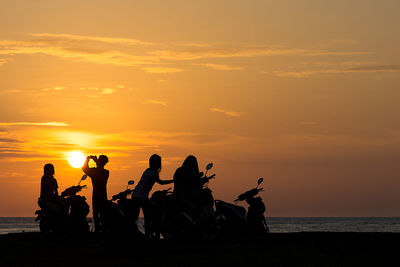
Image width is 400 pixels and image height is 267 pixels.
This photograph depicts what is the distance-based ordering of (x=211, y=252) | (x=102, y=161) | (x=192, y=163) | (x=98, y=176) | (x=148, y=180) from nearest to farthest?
(x=211, y=252)
(x=148, y=180)
(x=192, y=163)
(x=98, y=176)
(x=102, y=161)

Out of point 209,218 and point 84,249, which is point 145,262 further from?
point 209,218

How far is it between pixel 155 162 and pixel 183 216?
2.42 meters

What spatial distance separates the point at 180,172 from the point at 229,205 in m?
2.89

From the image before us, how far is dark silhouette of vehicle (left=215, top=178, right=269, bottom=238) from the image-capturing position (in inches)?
866

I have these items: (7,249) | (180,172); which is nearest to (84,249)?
(7,249)

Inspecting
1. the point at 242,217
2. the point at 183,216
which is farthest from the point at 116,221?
the point at 242,217

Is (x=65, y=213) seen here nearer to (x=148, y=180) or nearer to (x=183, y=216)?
(x=183, y=216)

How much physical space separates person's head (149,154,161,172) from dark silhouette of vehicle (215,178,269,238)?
3.47m

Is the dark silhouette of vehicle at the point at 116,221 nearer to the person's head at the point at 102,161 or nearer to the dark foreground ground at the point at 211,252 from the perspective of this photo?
the dark foreground ground at the point at 211,252

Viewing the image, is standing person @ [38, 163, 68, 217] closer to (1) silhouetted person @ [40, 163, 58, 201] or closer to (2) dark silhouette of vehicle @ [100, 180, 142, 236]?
(1) silhouetted person @ [40, 163, 58, 201]

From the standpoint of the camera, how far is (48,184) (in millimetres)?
23797

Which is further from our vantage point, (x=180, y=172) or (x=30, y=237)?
(x=30, y=237)

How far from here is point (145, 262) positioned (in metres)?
15.3

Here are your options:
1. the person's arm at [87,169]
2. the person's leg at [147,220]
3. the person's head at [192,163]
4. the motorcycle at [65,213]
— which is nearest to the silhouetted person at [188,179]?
the person's head at [192,163]
